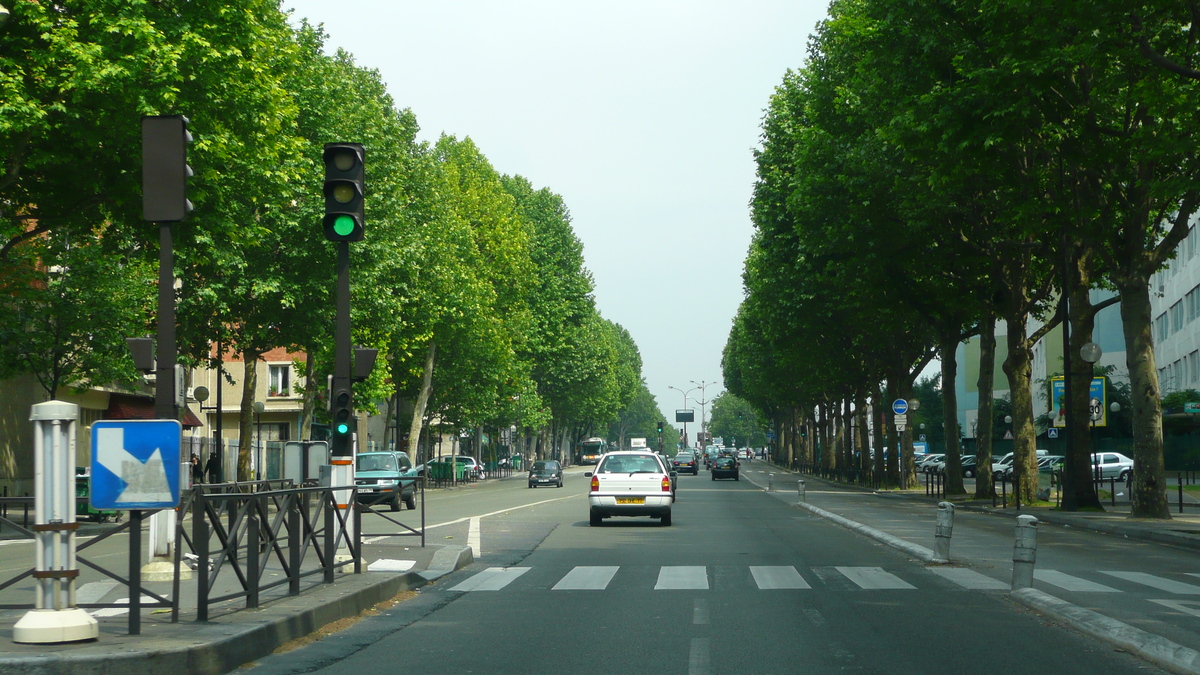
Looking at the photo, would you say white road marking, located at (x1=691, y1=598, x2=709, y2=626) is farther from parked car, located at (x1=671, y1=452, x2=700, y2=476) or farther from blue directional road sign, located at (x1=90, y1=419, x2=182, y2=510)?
parked car, located at (x1=671, y1=452, x2=700, y2=476)

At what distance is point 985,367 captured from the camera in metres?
37.2

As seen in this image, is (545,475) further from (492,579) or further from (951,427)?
(492,579)

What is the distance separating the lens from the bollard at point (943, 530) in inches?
616

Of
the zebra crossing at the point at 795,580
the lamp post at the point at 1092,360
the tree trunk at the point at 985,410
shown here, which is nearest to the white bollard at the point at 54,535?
the zebra crossing at the point at 795,580

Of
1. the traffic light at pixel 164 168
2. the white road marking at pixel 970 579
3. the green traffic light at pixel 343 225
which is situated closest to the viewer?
the traffic light at pixel 164 168

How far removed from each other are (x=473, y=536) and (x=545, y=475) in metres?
39.8

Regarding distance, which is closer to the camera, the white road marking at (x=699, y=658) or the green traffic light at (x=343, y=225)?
the white road marking at (x=699, y=658)

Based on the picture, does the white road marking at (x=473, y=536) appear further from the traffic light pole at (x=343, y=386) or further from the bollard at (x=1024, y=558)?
the bollard at (x=1024, y=558)

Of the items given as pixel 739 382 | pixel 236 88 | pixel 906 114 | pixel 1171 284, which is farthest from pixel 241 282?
pixel 739 382

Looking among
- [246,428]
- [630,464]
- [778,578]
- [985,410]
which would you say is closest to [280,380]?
[246,428]

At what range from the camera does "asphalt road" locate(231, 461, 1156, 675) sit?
8.70 meters

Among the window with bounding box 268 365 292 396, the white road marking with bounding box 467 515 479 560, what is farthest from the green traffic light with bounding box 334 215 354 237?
the window with bounding box 268 365 292 396

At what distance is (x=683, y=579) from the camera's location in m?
14.8

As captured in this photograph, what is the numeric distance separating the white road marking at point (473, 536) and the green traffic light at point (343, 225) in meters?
6.77
